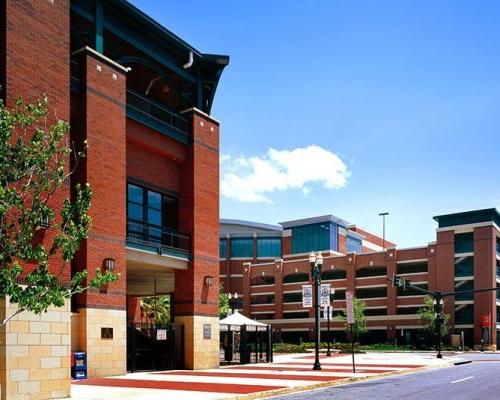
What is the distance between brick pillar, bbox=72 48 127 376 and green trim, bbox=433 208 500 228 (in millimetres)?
65091

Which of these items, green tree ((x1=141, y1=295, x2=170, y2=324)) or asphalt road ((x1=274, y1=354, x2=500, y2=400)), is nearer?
asphalt road ((x1=274, y1=354, x2=500, y2=400))

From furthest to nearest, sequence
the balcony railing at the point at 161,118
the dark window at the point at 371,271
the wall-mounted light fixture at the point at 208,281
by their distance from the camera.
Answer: the dark window at the point at 371,271
the wall-mounted light fixture at the point at 208,281
the balcony railing at the point at 161,118

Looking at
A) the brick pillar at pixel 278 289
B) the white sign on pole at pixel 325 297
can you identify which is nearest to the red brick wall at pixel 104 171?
the white sign on pole at pixel 325 297

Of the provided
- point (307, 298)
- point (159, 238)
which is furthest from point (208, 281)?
point (307, 298)

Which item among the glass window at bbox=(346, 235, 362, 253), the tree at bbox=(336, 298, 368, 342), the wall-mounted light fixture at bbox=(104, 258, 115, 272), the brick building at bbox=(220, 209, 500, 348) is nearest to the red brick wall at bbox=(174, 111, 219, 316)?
the wall-mounted light fixture at bbox=(104, 258, 115, 272)

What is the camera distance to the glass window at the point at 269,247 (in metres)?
113

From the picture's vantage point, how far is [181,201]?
3344cm

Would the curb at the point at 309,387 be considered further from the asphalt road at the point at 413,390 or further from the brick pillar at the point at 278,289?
the brick pillar at the point at 278,289

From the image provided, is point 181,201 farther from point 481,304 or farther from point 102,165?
point 481,304

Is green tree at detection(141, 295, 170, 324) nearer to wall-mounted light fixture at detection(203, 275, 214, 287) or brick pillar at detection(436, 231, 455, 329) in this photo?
wall-mounted light fixture at detection(203, 275, 214, 287)

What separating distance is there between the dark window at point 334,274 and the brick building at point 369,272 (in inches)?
5.5

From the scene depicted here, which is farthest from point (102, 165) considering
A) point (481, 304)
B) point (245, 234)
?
point (245, 234)

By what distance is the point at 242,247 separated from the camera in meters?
114

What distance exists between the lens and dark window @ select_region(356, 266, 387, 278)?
93.0 meters
